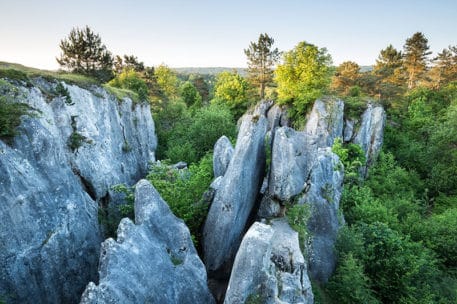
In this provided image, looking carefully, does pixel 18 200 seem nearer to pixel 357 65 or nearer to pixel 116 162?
pixel 116 162

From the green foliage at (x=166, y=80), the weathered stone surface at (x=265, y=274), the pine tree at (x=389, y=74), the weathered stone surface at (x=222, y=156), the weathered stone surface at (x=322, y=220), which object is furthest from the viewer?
the green foliage at (x=166, y=80)

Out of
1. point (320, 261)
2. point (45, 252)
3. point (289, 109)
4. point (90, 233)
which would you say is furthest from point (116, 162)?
point (289, 109)

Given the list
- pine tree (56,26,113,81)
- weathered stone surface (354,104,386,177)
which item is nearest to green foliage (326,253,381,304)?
weathered stone surface (354,104,386,177)

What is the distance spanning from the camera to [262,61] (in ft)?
151

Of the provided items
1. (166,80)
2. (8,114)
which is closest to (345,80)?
(166,80)

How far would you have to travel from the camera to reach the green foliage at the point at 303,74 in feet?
98.4

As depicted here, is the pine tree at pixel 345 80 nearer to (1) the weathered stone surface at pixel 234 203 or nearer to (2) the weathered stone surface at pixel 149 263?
(1) the weathered stone surface at pixel 234 203

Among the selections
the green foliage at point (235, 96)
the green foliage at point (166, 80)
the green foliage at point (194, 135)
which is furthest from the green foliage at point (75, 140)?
the green foliage at point (166, 80)

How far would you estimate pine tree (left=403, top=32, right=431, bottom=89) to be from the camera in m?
46.1

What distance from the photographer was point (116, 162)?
17.7 meters

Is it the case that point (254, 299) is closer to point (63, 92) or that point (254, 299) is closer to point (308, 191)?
point (308, 191)

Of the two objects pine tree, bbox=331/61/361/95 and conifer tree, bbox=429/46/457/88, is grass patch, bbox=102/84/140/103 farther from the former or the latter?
conifer tree, bbox=429/46/457/88

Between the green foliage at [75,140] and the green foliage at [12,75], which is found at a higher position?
the green foliage at [12,75]

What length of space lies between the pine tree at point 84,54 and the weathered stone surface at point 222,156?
22.6 meters
